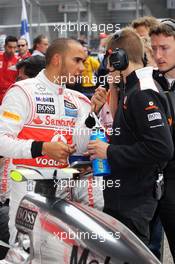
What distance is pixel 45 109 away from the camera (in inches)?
145

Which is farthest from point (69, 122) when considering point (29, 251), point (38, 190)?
A: point (29, 251)

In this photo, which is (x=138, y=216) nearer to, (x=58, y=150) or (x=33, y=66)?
(x=58, y=150)

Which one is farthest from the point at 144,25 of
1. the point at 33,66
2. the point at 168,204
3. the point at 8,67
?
the point at 8,67

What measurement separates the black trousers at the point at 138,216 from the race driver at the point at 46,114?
0.47 m

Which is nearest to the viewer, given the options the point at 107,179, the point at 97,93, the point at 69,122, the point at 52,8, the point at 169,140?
the point at 169,140

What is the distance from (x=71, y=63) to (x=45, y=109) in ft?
1.12

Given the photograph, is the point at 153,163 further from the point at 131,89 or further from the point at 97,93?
the point at 97,93

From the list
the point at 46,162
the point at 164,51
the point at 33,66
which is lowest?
the point at 46,162

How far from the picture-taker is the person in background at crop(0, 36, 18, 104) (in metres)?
9.71

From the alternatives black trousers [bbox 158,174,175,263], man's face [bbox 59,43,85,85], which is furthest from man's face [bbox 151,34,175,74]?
black trousers [bbox 158,174,175,263]

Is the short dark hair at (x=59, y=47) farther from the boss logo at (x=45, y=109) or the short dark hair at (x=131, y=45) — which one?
the short dark hair at (x=131, y=45)

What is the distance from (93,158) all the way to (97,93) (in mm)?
484

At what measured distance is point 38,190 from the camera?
10.4 ft

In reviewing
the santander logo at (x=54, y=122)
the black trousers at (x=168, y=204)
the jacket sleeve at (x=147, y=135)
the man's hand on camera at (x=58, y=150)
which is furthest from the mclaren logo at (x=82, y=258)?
the santander logo at (x=54, y=122)
